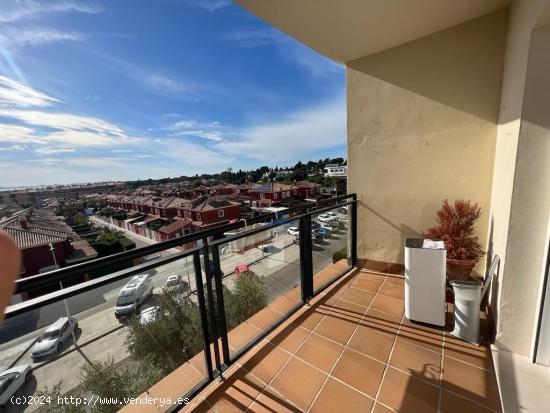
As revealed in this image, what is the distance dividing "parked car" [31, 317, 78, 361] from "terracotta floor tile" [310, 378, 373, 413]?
4.45 ft

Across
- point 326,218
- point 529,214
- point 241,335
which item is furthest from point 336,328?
point 529,214

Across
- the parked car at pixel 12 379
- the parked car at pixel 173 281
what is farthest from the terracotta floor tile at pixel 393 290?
the parked car at pixel 12 379

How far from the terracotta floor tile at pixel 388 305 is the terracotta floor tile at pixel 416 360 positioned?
0.40 metres

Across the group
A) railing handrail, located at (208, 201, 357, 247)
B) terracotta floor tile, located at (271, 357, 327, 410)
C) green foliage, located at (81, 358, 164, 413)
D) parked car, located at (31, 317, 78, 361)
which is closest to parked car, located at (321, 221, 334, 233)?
railing handrail, located at (208, 201, 357, 247)

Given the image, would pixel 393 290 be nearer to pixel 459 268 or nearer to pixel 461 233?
pixel 459 268

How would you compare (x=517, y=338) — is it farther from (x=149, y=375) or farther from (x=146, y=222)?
(x=146, y=222)

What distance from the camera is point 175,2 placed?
3900mm

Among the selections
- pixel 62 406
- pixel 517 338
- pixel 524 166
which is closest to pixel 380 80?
pixel 524 166

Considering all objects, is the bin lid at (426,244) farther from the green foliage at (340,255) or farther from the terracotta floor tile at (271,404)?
the terracotta floor tile at (271,404)

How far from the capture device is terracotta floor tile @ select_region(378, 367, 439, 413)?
1422 mm

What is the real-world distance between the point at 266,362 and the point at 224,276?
73 cm

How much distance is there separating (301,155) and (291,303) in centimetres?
2436

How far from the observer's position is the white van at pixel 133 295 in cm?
124

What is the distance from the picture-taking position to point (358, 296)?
2.57 metres
